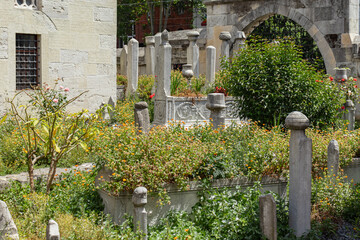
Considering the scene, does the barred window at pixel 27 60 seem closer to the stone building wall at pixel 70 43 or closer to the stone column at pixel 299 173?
the stone building wall at pixel 70 43

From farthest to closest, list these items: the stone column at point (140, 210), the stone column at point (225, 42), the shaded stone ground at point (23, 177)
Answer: the stone column at point (225, 42) → the shaded stone ground at point (23, 177) → the stone column at point (140, 210)

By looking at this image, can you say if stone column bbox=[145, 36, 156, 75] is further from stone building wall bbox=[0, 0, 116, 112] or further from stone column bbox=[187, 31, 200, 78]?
stone building wall bbox=[0, 0, 116, 112]

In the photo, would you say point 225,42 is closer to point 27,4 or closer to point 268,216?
point 27,4

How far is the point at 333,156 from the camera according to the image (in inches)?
292

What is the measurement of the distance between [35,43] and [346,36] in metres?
8.29

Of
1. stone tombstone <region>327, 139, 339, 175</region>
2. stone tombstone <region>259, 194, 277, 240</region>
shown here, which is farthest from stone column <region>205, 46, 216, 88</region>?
stone tombstone <region>259, 194, 277, 240</region>

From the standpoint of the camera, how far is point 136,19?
107ft

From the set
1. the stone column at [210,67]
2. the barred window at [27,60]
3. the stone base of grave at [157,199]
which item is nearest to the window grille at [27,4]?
the barred window at [27,60]

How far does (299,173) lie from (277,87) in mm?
3600

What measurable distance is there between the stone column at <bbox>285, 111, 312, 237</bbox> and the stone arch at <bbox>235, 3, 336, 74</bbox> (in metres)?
9.57

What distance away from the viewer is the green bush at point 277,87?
371 inches

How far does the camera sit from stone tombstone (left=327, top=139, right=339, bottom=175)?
7.37m

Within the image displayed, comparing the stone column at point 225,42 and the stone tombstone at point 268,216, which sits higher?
the stone column at point 225,42

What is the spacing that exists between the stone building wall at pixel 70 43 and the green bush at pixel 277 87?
359cm
